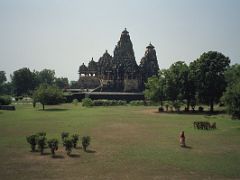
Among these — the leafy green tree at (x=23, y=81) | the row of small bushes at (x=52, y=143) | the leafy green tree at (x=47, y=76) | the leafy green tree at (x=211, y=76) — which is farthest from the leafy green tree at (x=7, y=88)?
the row of small bushes at (x=52, y=143)

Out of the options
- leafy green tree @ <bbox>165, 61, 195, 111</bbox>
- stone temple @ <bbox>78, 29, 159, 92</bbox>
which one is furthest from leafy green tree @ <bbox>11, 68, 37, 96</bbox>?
leafy green tree @ <bbox>165, 61, 195, 111</bbox>

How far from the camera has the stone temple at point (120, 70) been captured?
93312mm

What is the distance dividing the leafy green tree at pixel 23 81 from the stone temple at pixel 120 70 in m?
15.8

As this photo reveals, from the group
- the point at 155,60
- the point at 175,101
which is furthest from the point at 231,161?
the point at 155,60

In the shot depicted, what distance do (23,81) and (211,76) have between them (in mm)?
73358

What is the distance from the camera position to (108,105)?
6769cm

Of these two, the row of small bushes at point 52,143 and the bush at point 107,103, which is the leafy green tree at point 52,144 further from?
the bush at point 107,103

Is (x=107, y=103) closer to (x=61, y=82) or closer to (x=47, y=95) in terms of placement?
(x=47, y=95)

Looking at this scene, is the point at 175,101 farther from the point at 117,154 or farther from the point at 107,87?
the point at 107,87

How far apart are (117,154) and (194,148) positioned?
521cm

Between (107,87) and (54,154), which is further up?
(107,87)

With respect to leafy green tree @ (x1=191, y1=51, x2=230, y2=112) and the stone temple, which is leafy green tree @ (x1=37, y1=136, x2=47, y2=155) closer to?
leafy green tree @ (x1=191, y1=51, x2=230, y2=112)

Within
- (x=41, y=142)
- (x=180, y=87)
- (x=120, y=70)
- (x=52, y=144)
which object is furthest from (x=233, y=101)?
(x=120, y=70)

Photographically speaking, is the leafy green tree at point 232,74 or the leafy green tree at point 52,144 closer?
the leafy green tree at point 52,144
